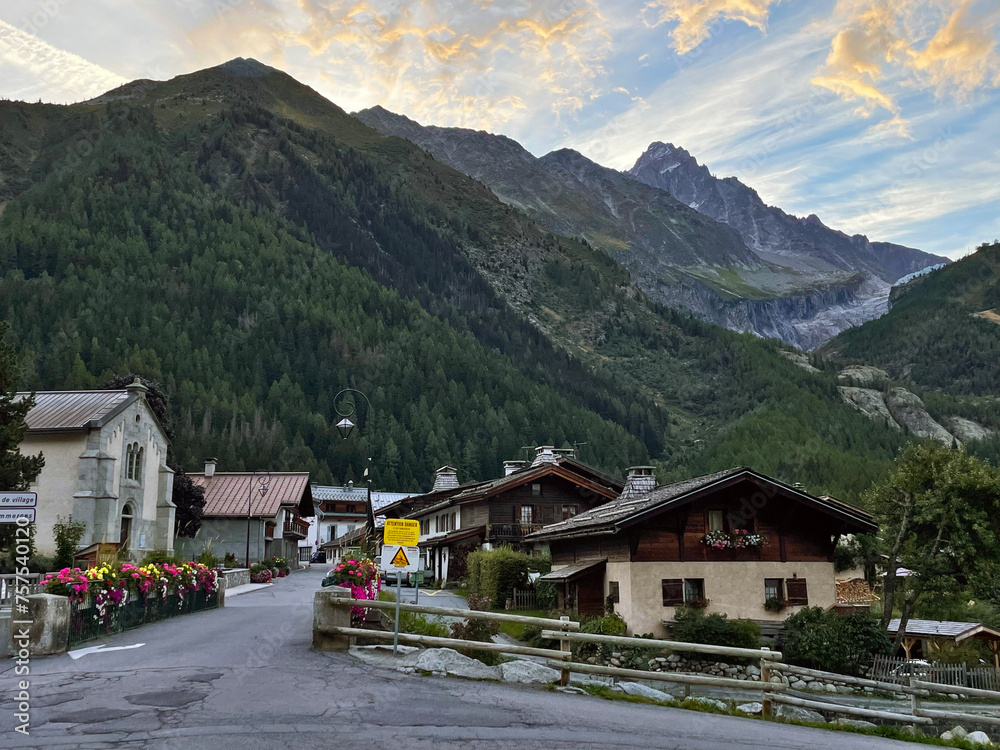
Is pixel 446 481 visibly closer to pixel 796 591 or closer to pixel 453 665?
pixel 796 591

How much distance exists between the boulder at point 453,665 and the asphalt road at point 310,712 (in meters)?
0.48

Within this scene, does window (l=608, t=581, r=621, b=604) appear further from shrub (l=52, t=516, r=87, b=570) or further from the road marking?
shrub (l=52, t=516, r=87, b=570)

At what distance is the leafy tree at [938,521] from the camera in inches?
1245

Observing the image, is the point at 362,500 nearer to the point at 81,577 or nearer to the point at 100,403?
the point at 100,403

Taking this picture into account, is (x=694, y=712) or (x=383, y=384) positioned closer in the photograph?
(x=694, y=712)

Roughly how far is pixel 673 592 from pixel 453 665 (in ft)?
52.5

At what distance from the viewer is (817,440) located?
146 meters

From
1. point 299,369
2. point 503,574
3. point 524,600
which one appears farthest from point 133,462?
point 299,369

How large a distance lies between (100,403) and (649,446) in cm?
14745

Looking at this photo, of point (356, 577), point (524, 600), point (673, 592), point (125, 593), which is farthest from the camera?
point (524, 600)

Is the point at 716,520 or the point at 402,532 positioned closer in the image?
the point at 402,532

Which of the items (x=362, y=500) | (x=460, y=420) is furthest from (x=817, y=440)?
(x=362, y=500)

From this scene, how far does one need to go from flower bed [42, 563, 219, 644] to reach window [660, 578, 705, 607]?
627 inches

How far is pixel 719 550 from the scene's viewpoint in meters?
30.2
